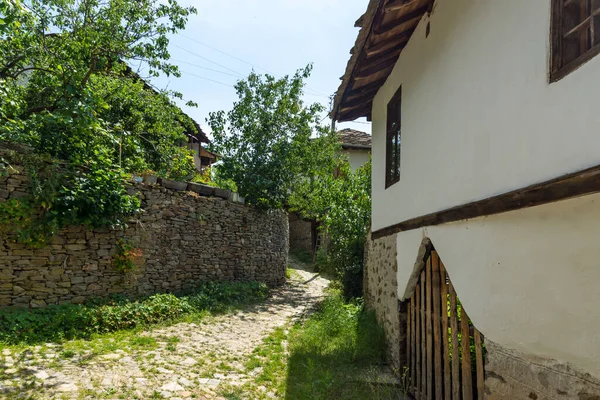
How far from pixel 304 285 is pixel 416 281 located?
970cm

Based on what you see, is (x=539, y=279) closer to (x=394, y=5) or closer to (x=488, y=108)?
(x=488, y=108)

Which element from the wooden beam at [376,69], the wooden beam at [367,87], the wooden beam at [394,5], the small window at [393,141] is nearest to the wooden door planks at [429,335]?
the small window at [393,141]

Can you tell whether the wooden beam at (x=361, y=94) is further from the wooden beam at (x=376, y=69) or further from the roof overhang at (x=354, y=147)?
the roof overhang at (x=354, y=147)

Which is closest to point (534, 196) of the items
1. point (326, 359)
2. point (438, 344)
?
point (438, 344)

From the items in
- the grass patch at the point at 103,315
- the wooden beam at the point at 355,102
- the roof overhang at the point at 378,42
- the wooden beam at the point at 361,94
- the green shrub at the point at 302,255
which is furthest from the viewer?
the green shrub at the point at 302,255

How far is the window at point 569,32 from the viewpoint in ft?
6.39

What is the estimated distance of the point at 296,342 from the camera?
6.40 m

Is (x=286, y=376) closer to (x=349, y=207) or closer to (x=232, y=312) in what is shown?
(x=232, y=312)

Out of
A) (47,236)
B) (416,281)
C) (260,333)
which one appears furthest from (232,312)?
(416,281)

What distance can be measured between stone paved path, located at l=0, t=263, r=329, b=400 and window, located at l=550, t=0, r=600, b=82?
4.55 m

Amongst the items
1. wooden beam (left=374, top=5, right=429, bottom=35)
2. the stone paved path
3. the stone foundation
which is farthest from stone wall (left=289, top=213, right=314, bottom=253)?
→ the stone foundation

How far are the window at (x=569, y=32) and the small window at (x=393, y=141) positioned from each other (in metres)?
3.26

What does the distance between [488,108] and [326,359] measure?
422 centimetres

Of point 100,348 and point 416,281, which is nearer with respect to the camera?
point 416,281
